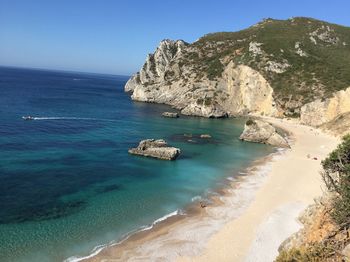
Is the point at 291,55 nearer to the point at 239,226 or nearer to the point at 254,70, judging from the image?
the point at 254,70

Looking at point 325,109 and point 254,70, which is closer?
point 325,109

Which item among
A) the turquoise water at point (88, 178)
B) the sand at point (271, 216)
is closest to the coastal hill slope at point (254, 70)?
the turquoise water at point (88, 178)

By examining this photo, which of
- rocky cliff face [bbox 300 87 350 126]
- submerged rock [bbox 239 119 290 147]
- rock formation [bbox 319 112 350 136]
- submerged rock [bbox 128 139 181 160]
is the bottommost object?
submerged rock [bbox 128 139 181 160]

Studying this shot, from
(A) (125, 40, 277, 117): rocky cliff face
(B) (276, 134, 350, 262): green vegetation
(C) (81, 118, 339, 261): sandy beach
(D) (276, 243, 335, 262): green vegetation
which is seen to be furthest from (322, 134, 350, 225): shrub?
(A) (125, 40, 277, 117): rocky cliff face

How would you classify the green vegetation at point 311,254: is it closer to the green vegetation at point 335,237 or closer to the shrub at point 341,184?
the green vegetation at point 335,237

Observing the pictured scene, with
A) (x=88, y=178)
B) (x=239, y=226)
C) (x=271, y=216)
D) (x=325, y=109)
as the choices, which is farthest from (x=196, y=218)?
(x=325, y=109)

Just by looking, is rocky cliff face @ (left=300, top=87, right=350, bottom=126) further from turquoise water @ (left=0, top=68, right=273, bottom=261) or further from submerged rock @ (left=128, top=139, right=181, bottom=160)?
submerged rock @ (left=128, top=139, right=181, bottom=160)

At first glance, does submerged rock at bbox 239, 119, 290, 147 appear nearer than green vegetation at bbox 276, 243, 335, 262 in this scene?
No
